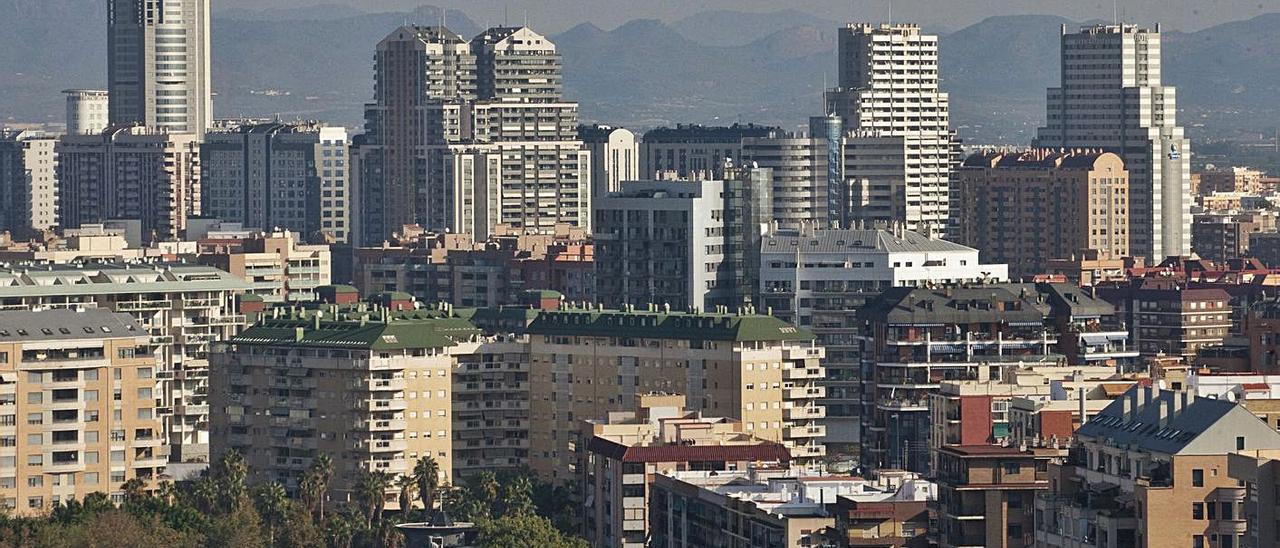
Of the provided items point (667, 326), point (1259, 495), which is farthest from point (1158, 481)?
point (667, 326)

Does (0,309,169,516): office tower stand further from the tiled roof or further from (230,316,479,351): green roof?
the tiled roof

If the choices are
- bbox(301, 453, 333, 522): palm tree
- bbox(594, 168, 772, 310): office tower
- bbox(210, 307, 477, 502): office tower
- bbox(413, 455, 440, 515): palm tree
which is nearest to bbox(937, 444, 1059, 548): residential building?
bbox(301, 453, 333, 522): palm tree

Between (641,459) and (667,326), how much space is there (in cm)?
2816

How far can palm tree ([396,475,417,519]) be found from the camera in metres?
154

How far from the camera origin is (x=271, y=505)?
478 ft

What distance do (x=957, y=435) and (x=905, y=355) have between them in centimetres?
2247

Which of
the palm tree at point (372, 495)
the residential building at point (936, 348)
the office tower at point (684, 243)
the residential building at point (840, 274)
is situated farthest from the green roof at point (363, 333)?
the office tower at point (684, 243)

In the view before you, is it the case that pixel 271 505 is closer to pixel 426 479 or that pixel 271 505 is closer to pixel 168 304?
pixel 426 479

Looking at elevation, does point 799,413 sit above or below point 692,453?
above

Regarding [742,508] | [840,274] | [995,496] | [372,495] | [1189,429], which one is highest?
[840,274]

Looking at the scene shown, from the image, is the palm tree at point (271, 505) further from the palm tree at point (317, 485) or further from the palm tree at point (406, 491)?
the palm tree at point (406, 491)

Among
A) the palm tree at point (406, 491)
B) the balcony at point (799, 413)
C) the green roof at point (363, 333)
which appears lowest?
the palm tree at point (406, 491)

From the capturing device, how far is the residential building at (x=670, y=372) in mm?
157500

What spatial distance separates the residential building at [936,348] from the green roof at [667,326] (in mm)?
3668
